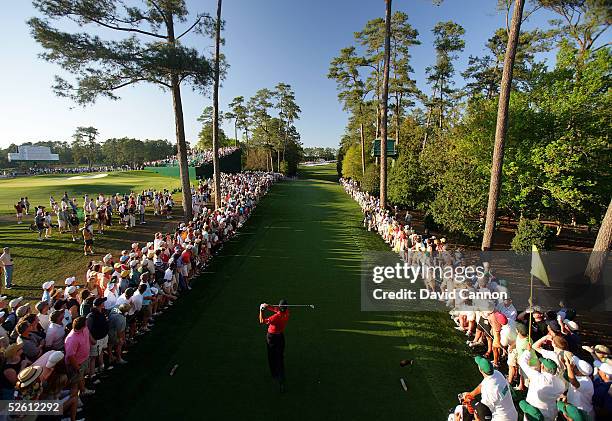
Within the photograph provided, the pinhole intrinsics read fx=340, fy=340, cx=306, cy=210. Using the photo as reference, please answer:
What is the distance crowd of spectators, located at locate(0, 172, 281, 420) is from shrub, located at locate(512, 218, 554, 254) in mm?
12599

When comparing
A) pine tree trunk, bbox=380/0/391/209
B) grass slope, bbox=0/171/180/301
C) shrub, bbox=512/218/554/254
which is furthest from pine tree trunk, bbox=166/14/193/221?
shrub, bbox=512/218/554/254

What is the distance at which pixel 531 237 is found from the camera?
13.4 metres

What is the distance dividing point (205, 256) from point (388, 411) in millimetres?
9343

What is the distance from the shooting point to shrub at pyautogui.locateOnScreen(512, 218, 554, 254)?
13.3m

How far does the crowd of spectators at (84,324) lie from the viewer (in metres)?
4.70

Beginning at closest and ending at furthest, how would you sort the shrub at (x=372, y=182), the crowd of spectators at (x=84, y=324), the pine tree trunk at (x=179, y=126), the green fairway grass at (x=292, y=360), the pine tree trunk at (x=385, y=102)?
the crowd of spectators at (x=84, y=324), the green fairway grass at (x=292, y=360), the pine tree trunk at (x=179, y=126), the pine tree trunk at (x=385, y=102), the shrub at (x=372, y=182)

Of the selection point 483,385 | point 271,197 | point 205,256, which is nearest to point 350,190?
point 271,197

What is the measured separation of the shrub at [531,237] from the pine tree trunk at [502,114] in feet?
6.81

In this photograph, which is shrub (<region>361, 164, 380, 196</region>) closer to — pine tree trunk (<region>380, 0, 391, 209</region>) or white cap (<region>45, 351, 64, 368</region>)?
pine tree trunk (<region>380, 0, 391, 209</region>)

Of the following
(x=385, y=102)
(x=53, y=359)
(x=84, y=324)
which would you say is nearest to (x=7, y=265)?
(x=84, y=324)

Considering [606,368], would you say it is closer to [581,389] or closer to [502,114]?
[581,389]

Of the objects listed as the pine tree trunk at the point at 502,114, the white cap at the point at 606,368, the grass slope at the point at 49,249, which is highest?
the pine tree trunk at the point at 502,114

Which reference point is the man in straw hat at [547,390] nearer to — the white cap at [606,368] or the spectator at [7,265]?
the white cap at [606,368]

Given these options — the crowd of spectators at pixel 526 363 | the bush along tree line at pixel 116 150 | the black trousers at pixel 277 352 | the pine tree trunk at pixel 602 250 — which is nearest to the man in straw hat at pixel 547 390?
the crowd of spectators at pixel 526 363
